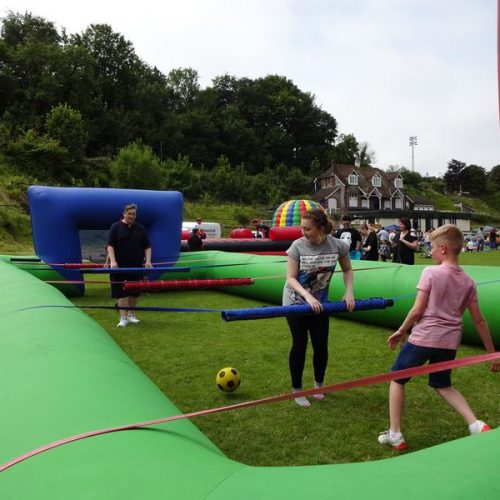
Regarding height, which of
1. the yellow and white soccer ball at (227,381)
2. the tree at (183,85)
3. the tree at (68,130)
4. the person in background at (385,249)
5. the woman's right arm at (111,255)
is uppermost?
the tree at (183,85)

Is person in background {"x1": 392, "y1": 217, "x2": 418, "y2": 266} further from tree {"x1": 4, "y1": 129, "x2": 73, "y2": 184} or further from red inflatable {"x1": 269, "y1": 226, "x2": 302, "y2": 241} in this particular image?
tree {"x1": 4, "y1": 129, "x2": 73, "y2": 184}

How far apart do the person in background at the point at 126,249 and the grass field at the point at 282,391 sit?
0.47 metres

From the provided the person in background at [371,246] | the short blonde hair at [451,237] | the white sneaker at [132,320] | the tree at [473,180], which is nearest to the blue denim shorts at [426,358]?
the short blonde hair at [451,237]

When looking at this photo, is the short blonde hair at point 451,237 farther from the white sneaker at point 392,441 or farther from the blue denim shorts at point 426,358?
the white sneaker at point 392,441

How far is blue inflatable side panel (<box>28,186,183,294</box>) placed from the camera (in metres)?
9.05

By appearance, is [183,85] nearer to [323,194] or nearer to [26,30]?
[26,30]

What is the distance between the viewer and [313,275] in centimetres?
383

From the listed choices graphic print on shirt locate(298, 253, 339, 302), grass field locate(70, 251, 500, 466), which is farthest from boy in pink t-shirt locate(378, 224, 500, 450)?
graphic print on shirt locate(298, 253, 339, 302)

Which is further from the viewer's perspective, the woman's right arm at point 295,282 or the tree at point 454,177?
the tree at point 454,177

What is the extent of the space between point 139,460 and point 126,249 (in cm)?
534

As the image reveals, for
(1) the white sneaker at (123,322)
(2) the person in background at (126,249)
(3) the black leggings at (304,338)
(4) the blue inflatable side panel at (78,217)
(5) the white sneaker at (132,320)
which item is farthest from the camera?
(4) the blue inflatable side panel at (78,217)

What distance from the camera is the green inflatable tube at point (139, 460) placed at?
4.39 ft

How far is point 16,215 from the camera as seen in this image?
23.8 m

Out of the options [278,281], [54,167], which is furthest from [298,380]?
[54,167]
